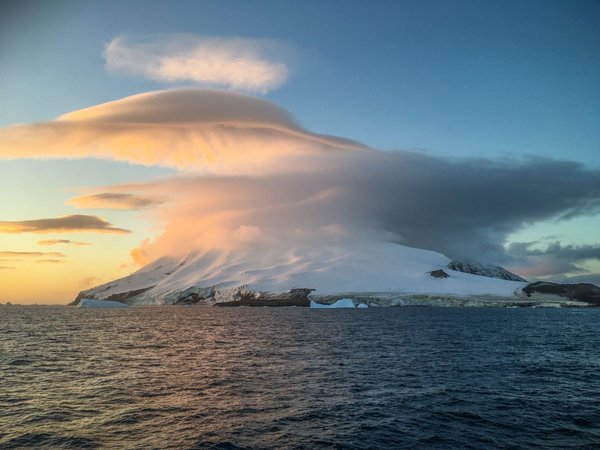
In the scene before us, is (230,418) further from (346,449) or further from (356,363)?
(356,363)

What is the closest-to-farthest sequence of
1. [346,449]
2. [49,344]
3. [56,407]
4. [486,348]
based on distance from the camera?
[346,449] < [56,407] < [486,348] < [49,344]

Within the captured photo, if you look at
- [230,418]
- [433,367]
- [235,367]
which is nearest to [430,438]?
[230,418]

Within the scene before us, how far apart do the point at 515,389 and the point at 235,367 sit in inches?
1169

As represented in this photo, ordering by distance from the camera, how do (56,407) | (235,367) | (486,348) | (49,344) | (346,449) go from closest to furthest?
(346,449), (56,407), (235,367), (486,348), (49,344)

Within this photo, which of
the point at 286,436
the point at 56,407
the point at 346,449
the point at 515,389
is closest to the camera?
the point at 346,449

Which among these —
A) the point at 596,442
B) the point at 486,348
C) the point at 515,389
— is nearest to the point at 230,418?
the point at 596,442

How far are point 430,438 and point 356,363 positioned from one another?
2634 centimetres

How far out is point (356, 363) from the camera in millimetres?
54156

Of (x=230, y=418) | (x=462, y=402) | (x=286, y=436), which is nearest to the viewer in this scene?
(x=286, y=436)

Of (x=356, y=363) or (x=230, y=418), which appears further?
(x=356, y=363)

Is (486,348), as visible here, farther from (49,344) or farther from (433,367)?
(49,344)

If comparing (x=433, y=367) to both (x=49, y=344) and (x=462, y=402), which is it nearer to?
(x=462, y=402)

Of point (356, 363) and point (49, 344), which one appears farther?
point (49, 344)

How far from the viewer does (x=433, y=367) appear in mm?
52000
